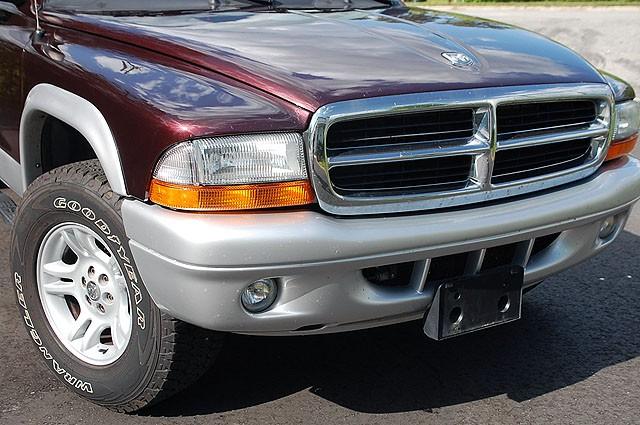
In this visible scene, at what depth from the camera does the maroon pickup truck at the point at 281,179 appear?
2.60 m

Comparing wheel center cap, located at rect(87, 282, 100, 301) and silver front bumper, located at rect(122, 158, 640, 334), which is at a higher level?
silver front bumper, located at rect(122, 158, 640, 334)

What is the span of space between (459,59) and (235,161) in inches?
38.6

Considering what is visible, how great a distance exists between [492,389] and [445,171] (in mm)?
982

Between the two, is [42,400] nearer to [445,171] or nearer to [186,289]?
[186,289]

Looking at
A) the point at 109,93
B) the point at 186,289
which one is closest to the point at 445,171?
the point at 186,289

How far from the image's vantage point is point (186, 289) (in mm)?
2584

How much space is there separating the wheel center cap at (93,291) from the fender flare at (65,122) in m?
0.51

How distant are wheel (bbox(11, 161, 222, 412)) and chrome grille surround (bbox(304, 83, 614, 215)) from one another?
2.22 feet

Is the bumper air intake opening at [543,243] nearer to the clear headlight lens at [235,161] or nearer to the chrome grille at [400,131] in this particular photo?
the chrome grille at [400,131]

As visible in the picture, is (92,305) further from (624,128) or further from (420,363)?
(624,128)

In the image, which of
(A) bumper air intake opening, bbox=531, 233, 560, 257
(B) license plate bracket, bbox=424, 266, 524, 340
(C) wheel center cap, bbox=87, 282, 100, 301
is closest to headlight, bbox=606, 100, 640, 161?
(A) bumper air intake opening, bbox=531, 233, 560, 257

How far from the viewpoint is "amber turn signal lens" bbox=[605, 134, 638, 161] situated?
11.3ft

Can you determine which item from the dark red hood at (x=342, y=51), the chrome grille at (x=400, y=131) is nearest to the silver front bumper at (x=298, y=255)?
the chrome grille at (x=400, y=131)

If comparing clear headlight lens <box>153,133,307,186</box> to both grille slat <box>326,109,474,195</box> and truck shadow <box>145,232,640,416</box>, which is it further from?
truck shadow <box>145,232,640,416</box>
